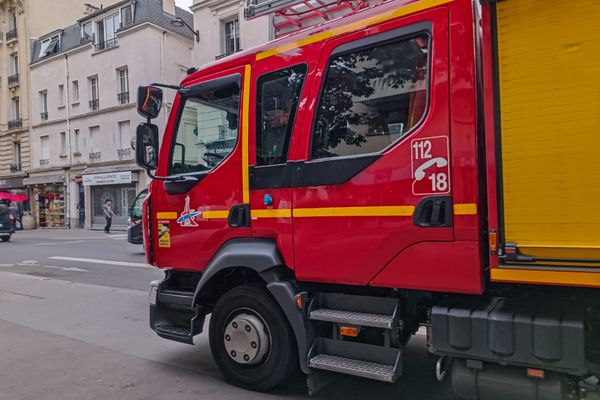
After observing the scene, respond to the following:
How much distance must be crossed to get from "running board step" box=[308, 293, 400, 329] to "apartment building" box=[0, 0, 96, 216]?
118ft

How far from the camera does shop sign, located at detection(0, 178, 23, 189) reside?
33.9 meters

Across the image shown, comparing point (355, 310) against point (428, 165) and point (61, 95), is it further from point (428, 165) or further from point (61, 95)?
point (61, 95)

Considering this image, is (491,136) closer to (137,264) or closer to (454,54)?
(454,54)

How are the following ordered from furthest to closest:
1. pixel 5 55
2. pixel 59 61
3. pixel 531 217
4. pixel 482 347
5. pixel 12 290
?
pixel 5 55 → pixel 59 61 → pixel 12 290 → pixel 482 347 → pixel 531 217

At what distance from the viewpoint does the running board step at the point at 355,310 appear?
3.21 metres

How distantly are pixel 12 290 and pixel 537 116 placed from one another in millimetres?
9750

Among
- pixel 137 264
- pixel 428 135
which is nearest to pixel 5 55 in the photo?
pixel 137 264

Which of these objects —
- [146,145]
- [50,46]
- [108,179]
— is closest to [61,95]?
[50,46]

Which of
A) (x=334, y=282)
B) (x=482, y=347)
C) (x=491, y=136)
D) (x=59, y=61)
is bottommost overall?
(x=482, y=347)

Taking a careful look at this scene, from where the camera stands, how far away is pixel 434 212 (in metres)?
2.93

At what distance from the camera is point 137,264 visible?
1205 centimetres

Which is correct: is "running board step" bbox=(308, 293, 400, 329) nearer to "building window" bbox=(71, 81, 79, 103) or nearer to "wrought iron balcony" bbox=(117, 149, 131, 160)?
"wrought iron balcony" bbox=(117, 149, 131, 160)

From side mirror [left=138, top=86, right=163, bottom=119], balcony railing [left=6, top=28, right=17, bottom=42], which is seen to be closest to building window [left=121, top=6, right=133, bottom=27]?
balcony railing [left=6, top=28, right=17, bottom=42]

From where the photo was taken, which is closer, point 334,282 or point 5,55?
point 334,282
